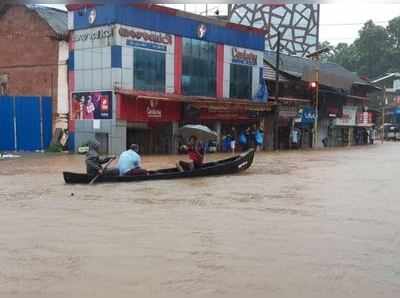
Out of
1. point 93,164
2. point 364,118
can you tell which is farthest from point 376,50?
point 93,164

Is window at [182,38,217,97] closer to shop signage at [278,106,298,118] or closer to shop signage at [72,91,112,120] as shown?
shop signage at [72,91,112,120]

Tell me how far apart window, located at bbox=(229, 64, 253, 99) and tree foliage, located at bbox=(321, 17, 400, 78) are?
146 ft

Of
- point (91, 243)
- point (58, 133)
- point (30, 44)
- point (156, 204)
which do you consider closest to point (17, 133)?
point (58, 133)

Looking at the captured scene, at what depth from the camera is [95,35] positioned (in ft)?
87.1

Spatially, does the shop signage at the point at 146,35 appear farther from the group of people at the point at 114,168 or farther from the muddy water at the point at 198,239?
the muddy water at the point at 198,239

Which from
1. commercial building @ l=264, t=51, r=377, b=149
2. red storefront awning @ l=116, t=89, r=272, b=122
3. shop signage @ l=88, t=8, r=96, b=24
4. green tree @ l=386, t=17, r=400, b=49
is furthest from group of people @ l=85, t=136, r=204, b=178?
green tree @ l=386, t=17, r=400, b=49

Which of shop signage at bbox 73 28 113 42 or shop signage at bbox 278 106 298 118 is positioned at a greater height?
shop signage at bbox 73 28 113 42

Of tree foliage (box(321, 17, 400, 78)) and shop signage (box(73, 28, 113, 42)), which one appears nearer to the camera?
shop signage (box(73, 28, 113, 42))

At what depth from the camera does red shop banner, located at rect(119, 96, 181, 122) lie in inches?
1039

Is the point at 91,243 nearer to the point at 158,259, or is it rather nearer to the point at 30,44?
the point at 158,259

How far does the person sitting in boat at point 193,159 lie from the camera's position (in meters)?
16.8

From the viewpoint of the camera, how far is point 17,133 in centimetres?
2744

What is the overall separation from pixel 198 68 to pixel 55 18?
24.7ft

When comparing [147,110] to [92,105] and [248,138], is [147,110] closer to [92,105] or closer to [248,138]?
[92,105]
